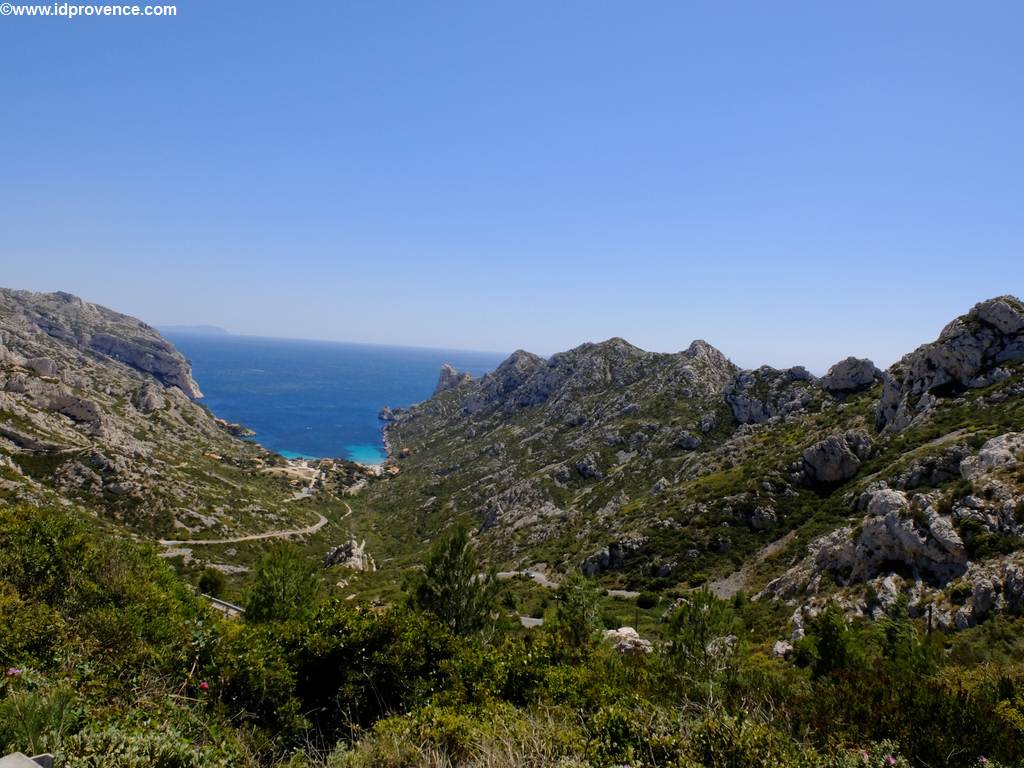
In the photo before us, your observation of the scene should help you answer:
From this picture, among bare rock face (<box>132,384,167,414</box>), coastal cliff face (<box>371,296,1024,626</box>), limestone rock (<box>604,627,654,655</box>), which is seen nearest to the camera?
limestone rock (<box>604,627,654,655</box>)

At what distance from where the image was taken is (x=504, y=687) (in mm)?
14734

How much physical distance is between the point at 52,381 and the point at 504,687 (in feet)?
386

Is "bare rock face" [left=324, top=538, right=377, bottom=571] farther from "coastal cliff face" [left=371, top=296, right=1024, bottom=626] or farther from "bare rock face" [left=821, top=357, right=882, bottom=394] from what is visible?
"bare rock face" [left=821, top=357, right=882, bottom=394]

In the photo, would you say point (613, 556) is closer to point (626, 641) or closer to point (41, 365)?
point (626, 641)

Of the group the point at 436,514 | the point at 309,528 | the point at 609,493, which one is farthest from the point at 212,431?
the point at 609,493

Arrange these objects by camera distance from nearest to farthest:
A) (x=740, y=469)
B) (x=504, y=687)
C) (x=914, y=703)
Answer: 1. (x=914, y=703)
2. (x=504, y=687)
3. (x=740, y=469)

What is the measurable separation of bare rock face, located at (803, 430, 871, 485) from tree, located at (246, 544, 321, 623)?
61.5 meters

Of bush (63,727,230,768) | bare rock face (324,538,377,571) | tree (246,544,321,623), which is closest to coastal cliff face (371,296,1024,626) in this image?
bare rock face (324,538,377,571)

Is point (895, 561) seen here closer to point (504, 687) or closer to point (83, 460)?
point (504, 687)

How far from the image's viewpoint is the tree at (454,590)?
2784cm

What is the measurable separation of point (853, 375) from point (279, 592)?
313 feet

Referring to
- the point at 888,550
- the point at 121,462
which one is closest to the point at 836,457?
the point at 888,550

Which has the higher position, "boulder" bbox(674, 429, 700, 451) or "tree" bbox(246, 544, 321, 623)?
"boulder" bbox(674, 429, 700, 451)

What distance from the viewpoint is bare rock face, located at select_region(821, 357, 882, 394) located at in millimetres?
84500
